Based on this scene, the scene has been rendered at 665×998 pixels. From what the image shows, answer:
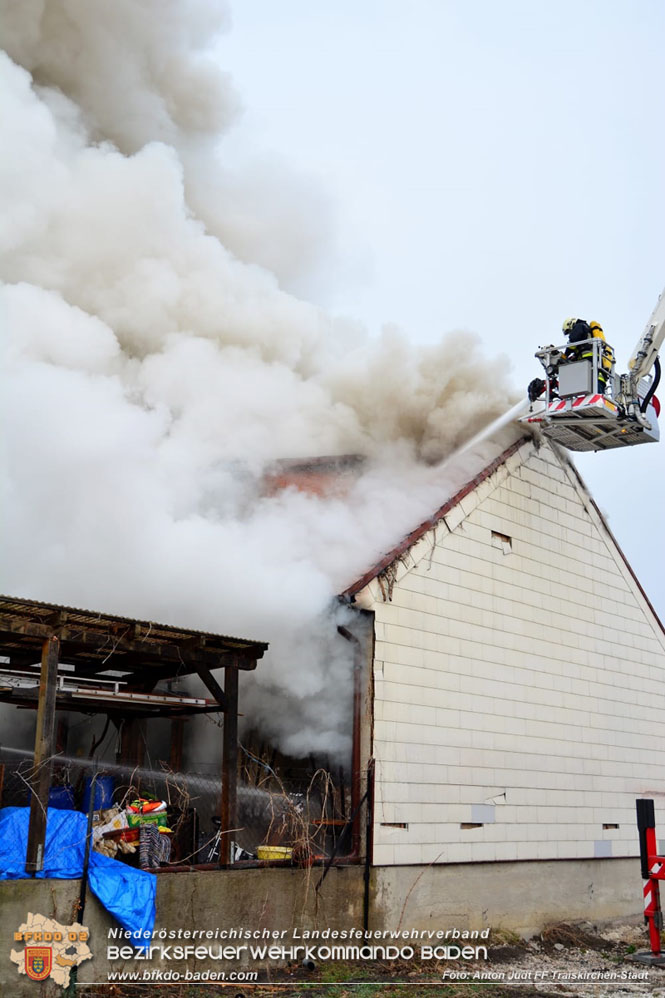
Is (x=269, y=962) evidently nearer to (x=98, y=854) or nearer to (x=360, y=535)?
(x=98, y=854)

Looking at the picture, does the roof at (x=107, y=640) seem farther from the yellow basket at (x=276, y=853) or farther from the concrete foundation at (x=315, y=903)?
the concrete foundation at (x=315, y=903)

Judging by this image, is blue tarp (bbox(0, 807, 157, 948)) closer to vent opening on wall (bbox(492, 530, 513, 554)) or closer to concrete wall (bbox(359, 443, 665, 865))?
concrete wall (bbox(359, 443, 665, 865))

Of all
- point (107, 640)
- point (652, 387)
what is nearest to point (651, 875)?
point (107, 640)

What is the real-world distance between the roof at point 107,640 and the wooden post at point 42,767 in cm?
30

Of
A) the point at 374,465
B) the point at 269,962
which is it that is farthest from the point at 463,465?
the point at 269,962

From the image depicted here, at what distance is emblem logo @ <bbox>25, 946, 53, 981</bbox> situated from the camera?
7027mm

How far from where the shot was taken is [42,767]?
757 centimetres

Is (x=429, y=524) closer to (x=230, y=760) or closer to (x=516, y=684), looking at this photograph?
(x=516, y=684)

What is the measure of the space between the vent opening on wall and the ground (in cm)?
484

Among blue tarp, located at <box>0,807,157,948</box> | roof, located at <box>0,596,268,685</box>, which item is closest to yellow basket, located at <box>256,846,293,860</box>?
blue tarp, located at <box>0,807,157,948</box>

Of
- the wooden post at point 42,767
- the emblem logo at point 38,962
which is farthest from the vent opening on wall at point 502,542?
the emblem logo at point 38,962

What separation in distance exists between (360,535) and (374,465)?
223 centimetres

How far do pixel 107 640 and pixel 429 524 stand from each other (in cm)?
453

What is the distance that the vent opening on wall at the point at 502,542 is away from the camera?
12.7 m
